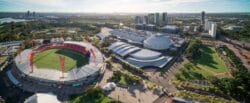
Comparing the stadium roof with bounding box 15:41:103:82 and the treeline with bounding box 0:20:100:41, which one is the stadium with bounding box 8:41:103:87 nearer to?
the stadium roof with bounding box 15:41:103:82

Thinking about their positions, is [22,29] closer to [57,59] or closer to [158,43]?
[57,59]

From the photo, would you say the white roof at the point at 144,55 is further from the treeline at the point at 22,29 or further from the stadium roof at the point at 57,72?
the treeline at the point at 22,29

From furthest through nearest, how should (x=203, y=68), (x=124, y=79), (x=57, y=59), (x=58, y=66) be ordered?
(x=57, y=59), (x=203, y=68), (x=58, y=66), (x=124, y=79)

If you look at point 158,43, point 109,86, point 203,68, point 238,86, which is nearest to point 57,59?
point 109,86

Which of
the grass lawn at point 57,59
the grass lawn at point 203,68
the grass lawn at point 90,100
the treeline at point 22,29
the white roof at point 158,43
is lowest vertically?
the grass lawn at point 90,100

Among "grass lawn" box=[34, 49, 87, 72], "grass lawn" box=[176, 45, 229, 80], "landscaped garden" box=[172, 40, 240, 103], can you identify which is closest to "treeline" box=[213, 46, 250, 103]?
"landscaped garden" box=[172, 40, 240, 103]

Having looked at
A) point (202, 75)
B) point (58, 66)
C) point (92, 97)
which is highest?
point (58, 66)

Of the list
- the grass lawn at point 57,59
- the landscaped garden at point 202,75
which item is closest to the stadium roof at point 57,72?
the grass lawn at point 57,59
